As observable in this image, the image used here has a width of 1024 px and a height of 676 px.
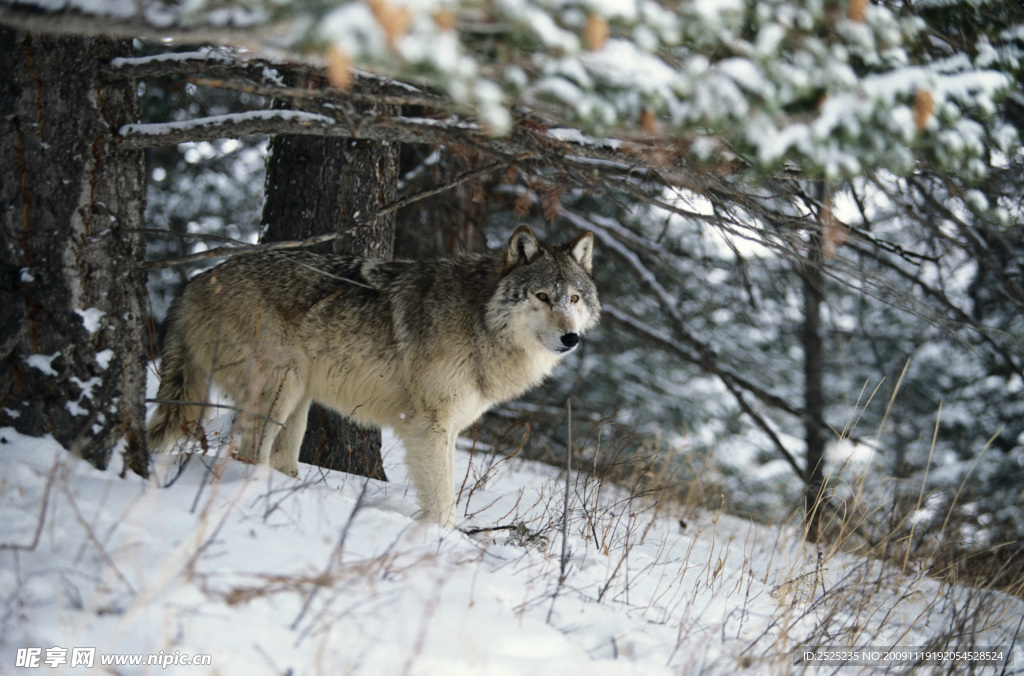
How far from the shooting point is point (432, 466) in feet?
15.4

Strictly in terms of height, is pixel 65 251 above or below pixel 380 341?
above

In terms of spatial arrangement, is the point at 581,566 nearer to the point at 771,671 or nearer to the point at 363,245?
the point at 771,671

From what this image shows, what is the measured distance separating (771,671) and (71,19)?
407cm

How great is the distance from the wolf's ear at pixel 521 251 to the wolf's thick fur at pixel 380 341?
0.01 meters

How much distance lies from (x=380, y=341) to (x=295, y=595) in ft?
8.10

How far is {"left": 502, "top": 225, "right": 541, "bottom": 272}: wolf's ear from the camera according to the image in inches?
202

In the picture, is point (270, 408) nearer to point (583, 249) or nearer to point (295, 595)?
point (295, 595)

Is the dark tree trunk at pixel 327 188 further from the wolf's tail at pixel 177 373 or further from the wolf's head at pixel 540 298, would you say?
the wolf's head at pixel 540 298

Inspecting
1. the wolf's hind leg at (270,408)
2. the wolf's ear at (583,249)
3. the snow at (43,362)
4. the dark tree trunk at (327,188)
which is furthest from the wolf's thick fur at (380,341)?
the snow at (43,362)

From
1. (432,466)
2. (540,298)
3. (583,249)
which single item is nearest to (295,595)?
(432,466)

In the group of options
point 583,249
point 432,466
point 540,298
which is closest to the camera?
point 432,466

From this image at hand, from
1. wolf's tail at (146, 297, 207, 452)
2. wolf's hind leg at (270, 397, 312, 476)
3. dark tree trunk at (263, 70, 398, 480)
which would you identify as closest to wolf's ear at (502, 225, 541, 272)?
dark tree trunk at (263, 70, 398, 480)

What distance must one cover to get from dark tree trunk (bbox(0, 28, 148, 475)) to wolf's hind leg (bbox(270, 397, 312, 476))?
5.26ft

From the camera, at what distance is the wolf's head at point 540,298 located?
4844 millimetres
